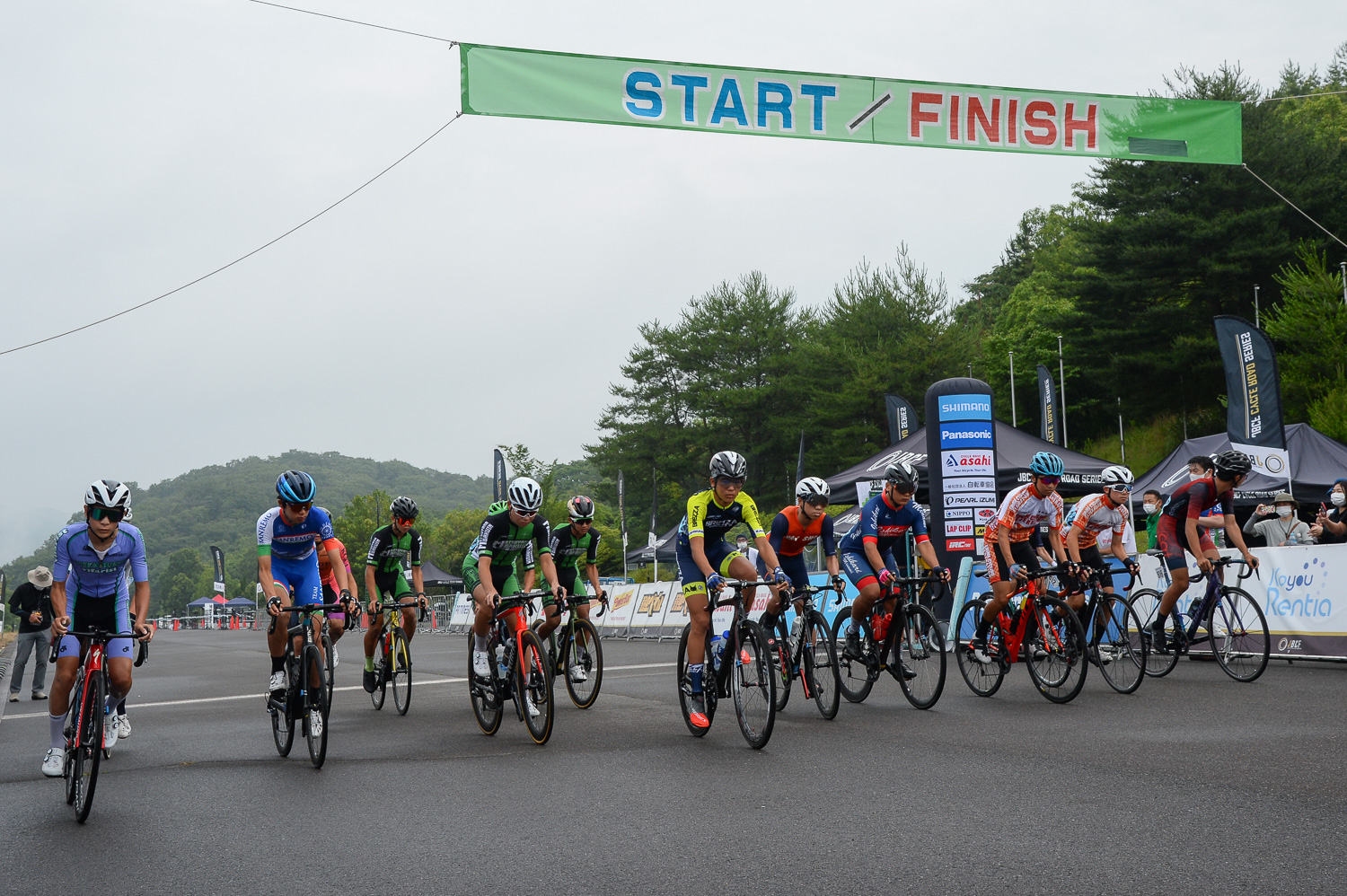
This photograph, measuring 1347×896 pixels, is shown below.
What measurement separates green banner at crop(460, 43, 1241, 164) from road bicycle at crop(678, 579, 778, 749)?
20.4 feet

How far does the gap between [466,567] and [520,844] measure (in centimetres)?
634

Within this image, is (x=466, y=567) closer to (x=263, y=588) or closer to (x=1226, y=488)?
(x=263, y=588)

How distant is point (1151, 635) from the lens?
37.1 ft

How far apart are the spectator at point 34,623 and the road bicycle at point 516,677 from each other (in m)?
8.05

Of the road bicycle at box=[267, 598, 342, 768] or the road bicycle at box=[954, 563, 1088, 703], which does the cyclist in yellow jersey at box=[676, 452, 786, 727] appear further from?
the road bicycle at box=[954, 563, 1088, 703]

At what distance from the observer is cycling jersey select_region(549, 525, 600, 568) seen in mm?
11891

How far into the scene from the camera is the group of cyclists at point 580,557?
7.25 meters

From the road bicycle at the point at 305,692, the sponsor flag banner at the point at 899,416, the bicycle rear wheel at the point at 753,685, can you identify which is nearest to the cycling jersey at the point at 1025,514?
the bicycle rear wheel at the point at 753,685

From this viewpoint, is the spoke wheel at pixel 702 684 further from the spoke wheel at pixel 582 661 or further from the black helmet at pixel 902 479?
the black helmet at pixel 902 479

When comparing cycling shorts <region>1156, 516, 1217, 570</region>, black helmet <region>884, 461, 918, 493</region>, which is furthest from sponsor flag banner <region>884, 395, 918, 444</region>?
black helmet <region>884, 461, 918, 493</region>

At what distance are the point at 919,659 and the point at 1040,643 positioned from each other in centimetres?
117

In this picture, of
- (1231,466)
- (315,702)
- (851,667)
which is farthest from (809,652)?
(1231,466)

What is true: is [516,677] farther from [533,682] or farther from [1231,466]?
[1231,466]

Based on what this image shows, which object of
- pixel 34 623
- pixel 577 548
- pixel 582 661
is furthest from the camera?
pixel 34 623
